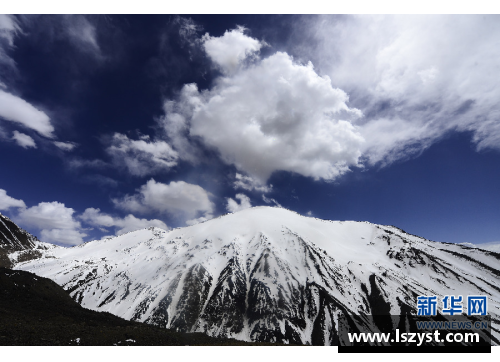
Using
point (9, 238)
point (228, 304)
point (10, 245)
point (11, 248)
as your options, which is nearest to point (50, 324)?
point (228, 304)

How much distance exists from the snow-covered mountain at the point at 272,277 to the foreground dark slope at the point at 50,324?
55869 mm

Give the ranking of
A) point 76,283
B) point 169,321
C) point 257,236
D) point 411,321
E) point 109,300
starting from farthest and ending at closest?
point 257,236
point 76,283
point 109,300
point 169,321
point 411,321

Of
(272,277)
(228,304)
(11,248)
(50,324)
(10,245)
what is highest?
(272,277)

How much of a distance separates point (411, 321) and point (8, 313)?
372ft

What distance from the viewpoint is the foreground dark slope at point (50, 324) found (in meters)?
29.0

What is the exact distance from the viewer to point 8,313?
34.0 metres

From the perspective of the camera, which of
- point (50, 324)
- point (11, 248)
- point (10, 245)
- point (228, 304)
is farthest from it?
point (10, 245)

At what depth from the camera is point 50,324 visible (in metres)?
34.1

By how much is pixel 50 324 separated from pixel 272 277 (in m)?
89.9

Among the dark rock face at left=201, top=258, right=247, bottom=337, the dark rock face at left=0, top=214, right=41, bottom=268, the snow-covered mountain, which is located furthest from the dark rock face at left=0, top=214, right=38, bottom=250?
the dark rock face at left=201, top=258, right=247, bottom=337

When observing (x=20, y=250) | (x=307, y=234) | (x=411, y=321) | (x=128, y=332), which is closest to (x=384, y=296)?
(x=411, y=321)

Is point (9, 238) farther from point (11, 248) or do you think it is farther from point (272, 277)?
point (272, 277)

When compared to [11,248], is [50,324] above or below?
below

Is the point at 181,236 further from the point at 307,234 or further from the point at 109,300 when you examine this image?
the point at 307,234
